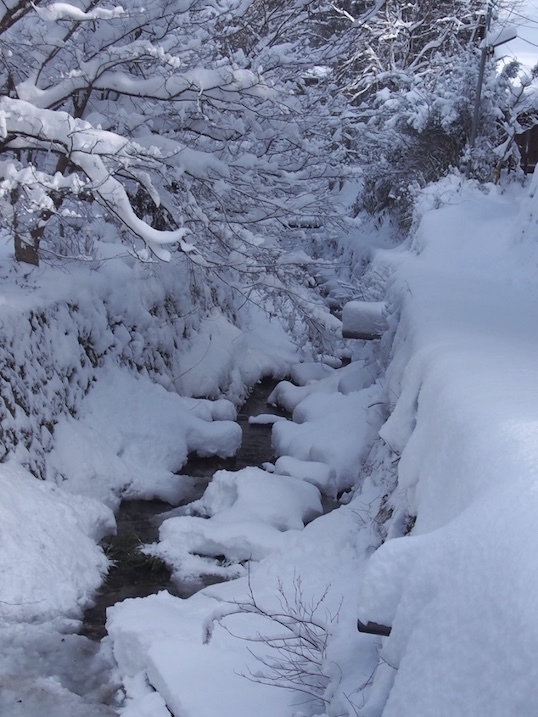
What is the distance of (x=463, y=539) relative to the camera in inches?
99.7

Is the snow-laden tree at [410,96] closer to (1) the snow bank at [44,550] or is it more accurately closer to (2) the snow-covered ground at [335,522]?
(2) the snow-covered ground at [335,522]

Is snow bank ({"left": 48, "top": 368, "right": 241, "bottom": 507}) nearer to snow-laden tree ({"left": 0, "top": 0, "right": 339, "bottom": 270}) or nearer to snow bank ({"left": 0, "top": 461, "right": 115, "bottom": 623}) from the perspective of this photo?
snow bank ({"left": 0, "top": 461, "right": 115, "bottom": 623})

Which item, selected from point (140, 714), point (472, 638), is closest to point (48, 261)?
point (140, 714)

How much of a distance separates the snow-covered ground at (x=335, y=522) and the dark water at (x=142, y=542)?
141 mm

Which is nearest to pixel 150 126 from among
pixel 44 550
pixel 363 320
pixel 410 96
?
pixel 363 320

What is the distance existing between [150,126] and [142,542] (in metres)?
4.27

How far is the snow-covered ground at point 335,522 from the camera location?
243cm

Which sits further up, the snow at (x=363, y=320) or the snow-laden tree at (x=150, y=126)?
the snow-laden tree at (x=150, y=126)

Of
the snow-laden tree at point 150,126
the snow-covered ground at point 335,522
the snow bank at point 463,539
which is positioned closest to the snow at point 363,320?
the snow-covered ground at point 335,522

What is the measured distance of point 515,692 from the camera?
201cm

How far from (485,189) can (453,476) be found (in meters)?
11.7

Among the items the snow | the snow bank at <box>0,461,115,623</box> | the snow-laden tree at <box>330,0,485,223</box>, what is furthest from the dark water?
the snow-laden tree at <box>330,0,485,223</box>

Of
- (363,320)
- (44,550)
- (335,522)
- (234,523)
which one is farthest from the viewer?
(363,320)

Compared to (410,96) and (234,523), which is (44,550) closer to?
(234,523)
